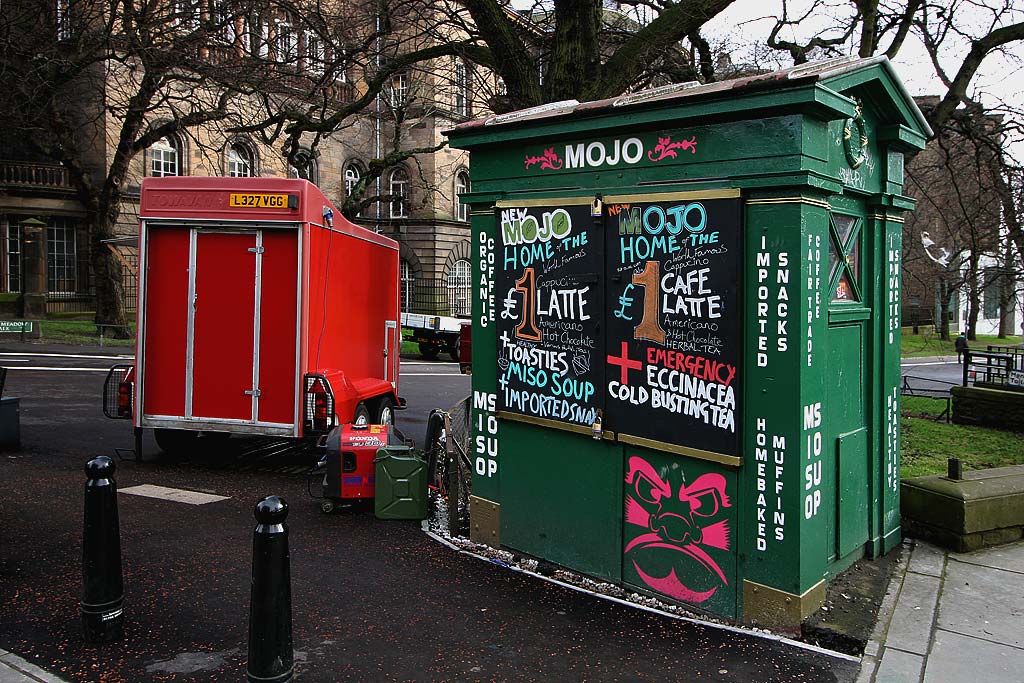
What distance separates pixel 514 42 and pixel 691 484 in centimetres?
644

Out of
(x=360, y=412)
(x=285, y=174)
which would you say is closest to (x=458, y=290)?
(x=285, y=174)

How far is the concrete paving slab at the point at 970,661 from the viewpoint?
4.43m

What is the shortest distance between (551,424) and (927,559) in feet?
9.38

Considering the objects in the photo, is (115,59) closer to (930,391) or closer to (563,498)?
(563,498)

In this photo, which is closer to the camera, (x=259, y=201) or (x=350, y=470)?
(x=350, y=470)

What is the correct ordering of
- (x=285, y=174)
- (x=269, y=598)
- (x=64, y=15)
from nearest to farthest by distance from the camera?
(x=269, y=598) < (x=64, y=15) < (x=285, y=174)

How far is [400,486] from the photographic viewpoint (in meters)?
7.27

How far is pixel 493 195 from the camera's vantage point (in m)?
6.31

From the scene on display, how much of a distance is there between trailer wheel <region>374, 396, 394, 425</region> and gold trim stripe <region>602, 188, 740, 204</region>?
5.96 meters

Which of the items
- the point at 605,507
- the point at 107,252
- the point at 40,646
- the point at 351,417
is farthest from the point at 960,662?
the point at 107,252

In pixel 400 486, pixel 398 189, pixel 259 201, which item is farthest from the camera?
pixel 398 189

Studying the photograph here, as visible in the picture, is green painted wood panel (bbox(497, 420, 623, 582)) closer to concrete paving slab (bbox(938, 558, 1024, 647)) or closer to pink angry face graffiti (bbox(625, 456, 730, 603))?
pink angry face graffiti (bbox(625, 456, 730, 603))

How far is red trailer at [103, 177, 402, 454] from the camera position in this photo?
8867mm

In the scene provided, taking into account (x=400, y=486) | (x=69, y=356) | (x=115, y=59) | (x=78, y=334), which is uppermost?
(x=115, y=59)
